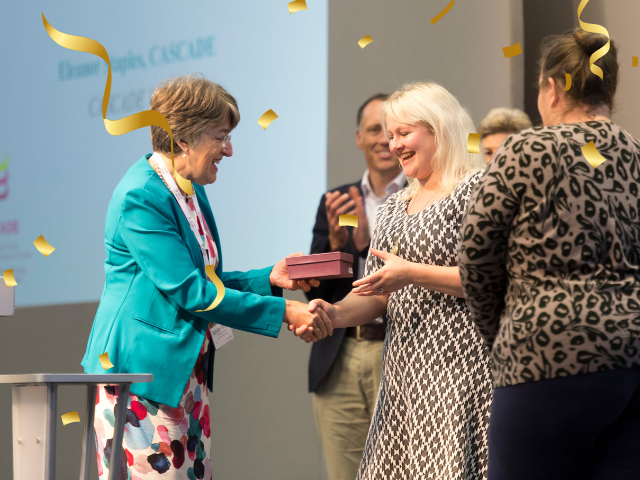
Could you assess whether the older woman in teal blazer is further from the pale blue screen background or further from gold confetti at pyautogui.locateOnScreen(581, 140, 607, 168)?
the pale blue screen background

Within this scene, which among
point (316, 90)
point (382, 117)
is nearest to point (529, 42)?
point (316, 90)

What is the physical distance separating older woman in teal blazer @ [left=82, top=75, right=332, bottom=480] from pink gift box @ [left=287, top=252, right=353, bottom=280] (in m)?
0.16

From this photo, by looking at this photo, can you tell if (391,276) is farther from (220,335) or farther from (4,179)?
(4,179)

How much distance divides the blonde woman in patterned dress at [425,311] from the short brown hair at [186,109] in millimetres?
493

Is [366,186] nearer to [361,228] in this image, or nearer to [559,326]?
[361,228]

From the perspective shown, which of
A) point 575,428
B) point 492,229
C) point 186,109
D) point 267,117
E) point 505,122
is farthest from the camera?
point 267,117

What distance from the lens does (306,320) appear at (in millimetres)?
1896

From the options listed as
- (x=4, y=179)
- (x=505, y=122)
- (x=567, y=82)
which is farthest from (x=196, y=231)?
(x=4, y=179)

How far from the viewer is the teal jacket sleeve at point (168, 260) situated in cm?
169

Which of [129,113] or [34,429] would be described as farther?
[129,113]

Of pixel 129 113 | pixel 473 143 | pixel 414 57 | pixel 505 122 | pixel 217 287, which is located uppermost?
pixel 414 57

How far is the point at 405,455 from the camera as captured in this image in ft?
5.71

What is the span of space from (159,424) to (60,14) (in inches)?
129

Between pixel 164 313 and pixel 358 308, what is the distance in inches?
21.8
